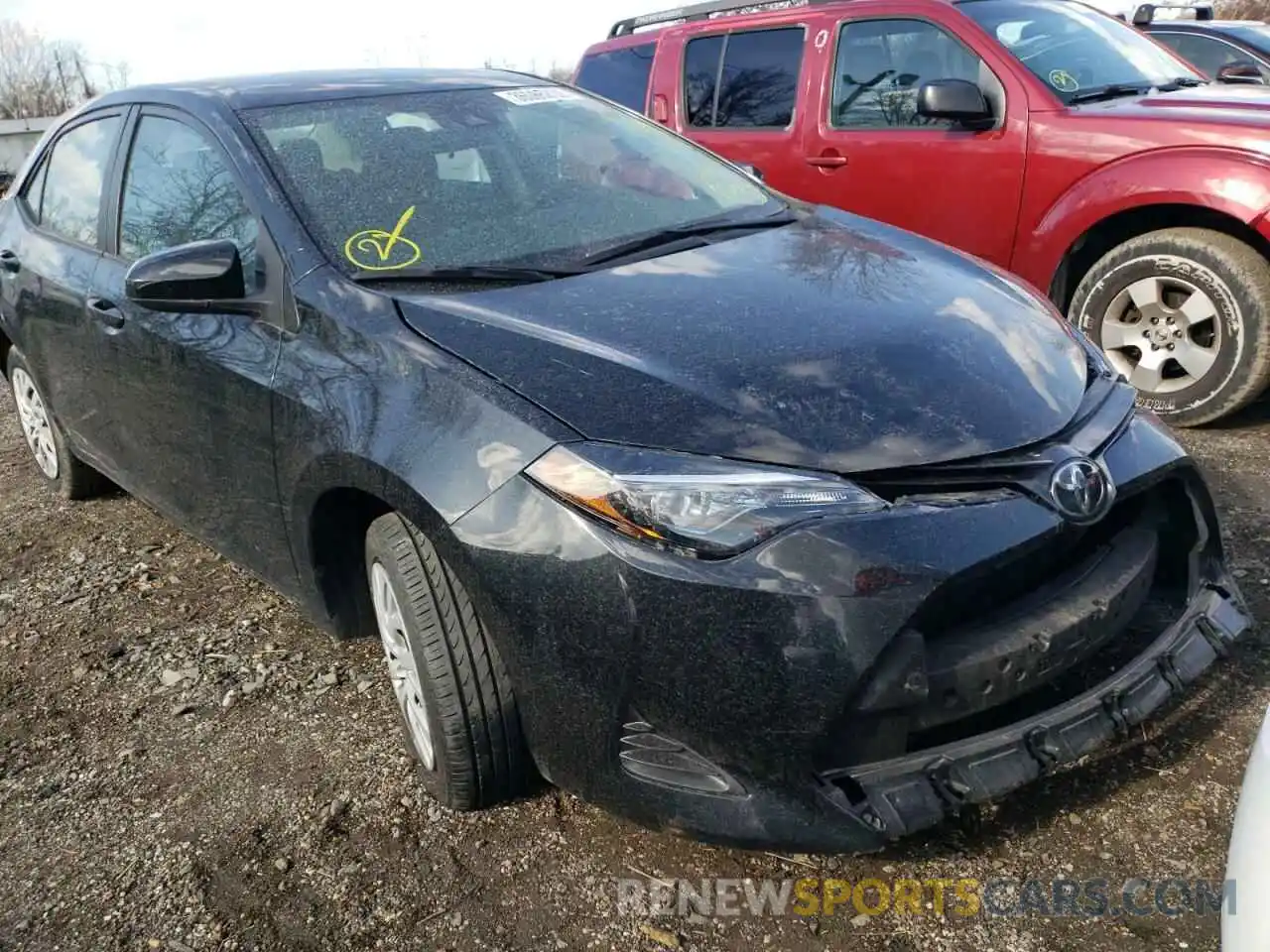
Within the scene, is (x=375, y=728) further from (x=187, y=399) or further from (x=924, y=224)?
(x=924, y=224)

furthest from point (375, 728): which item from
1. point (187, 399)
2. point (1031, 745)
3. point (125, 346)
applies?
point (1031, 745)

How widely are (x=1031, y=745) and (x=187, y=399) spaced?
228cm

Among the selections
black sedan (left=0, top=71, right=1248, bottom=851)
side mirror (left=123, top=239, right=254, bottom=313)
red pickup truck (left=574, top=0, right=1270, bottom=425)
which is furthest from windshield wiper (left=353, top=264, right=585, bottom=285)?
red pickup truck (left=574, top=0, right=1270, bottom=425)

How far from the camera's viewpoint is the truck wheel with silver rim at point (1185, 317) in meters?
4.00

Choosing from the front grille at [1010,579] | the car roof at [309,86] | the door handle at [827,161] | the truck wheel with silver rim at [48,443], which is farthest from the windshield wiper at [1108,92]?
the truck wheel with silver rim at [48,443]

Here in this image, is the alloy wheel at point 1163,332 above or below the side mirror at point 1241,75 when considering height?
below

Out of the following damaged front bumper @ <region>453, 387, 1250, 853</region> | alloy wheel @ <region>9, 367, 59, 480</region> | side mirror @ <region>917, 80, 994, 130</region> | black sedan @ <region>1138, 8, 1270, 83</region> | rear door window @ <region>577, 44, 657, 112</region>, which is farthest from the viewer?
black sedan @ <region>1138, 8, 1270, 83</region>

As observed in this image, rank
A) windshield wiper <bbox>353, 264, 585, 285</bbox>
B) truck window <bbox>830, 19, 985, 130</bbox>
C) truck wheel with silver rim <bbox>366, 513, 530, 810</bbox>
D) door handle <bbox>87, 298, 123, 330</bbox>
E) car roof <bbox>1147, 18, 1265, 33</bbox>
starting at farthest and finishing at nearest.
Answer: car roof <bbox>1147, 18, 1265, 33</bbox>
truck window <bbox>830, 19, 985, 130</bbox>
door handle <bbox>87, 298, 123, 330</bbox>
windshield wiper <bbox>353, 264, 585, 285</bbox>
truck wheel with silver rim <bbox>366, 513, 530, 810</bbox>

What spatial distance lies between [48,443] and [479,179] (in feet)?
8.67

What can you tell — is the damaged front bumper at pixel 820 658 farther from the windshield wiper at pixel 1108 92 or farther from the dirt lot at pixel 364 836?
the windshield wiper at pixel 1108 92

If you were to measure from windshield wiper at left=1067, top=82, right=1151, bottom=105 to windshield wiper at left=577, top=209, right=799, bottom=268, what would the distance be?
7.03ft

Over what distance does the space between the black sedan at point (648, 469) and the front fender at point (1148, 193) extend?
5.62 feet

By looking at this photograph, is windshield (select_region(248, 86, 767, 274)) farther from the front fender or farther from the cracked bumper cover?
the front fender

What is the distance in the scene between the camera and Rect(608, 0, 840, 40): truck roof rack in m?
5.68
